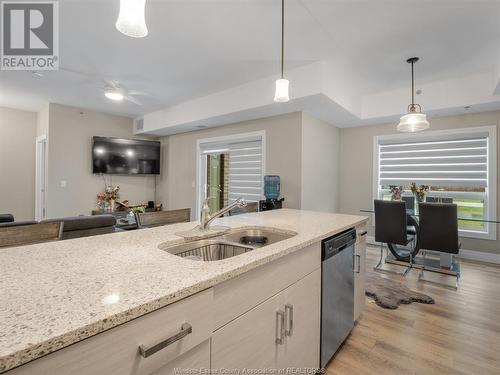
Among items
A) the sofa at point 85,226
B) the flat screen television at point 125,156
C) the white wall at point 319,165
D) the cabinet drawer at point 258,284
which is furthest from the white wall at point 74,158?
the cabinet drawer at point 258,284

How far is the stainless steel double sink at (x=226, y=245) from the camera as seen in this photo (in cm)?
138

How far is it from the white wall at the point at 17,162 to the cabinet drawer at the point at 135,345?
6.25 metres

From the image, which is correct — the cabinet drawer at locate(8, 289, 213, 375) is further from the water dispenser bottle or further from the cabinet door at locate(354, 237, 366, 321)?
the water dispenser bottle

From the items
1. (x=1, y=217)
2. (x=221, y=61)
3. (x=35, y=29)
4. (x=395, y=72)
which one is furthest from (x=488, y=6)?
(x=1, y=217)

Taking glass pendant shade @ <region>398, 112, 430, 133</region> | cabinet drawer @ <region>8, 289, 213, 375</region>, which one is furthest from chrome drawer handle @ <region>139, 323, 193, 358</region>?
glass pendant shade @ <region>398, 112, 430, 133</region>

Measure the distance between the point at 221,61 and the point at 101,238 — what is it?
8.46 feet

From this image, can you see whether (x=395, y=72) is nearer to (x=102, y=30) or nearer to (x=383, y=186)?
(x=383, y=186)

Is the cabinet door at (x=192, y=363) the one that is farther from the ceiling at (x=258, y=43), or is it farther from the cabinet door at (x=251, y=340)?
the ceiling at (x=258, y=43)

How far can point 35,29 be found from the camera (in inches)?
101

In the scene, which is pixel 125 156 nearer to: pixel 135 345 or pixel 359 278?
pixel 359 278

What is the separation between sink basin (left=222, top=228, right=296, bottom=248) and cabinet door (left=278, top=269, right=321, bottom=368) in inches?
14.3

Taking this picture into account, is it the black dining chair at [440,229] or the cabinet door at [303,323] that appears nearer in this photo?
the cabinet door at [303,323]

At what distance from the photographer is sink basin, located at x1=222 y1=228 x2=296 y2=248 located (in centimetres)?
171

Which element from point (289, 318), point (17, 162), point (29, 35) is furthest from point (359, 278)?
point (17, 162)
